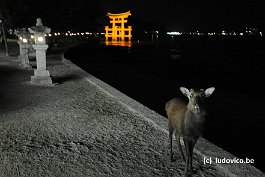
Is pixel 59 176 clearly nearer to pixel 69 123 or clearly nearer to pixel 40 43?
pixel 69 123

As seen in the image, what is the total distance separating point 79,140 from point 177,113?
1865 mm

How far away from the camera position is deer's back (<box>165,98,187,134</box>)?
3.20 metres

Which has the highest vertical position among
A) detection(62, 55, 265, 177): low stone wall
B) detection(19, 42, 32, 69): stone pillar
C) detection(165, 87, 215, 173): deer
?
detection(19, 42, 32, 69): stone pillar

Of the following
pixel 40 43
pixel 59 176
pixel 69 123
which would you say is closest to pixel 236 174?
pixel 59 176

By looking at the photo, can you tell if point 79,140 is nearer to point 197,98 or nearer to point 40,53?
point 197,98

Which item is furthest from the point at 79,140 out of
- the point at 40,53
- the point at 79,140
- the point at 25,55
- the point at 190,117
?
the point at 25,55

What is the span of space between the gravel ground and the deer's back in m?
0.58

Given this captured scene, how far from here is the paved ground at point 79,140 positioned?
133 inches

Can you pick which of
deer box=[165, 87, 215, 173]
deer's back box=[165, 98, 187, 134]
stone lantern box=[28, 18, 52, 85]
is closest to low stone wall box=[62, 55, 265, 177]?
deer box=[165, 87, 215, 173]

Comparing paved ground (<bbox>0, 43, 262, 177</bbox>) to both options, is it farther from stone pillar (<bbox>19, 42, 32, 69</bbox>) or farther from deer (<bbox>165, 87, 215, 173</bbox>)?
stone pillar (<bbox>19, 42, 32, 69</bbox>)

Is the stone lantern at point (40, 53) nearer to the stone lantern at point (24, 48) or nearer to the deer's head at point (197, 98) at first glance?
the stone lantern at point (24, 48)

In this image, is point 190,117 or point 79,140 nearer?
point 190,117

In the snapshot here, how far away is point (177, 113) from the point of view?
3330mm

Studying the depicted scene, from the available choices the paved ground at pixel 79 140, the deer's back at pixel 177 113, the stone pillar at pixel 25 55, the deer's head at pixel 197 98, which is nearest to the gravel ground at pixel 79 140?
the paved ground at pixel 79 140
